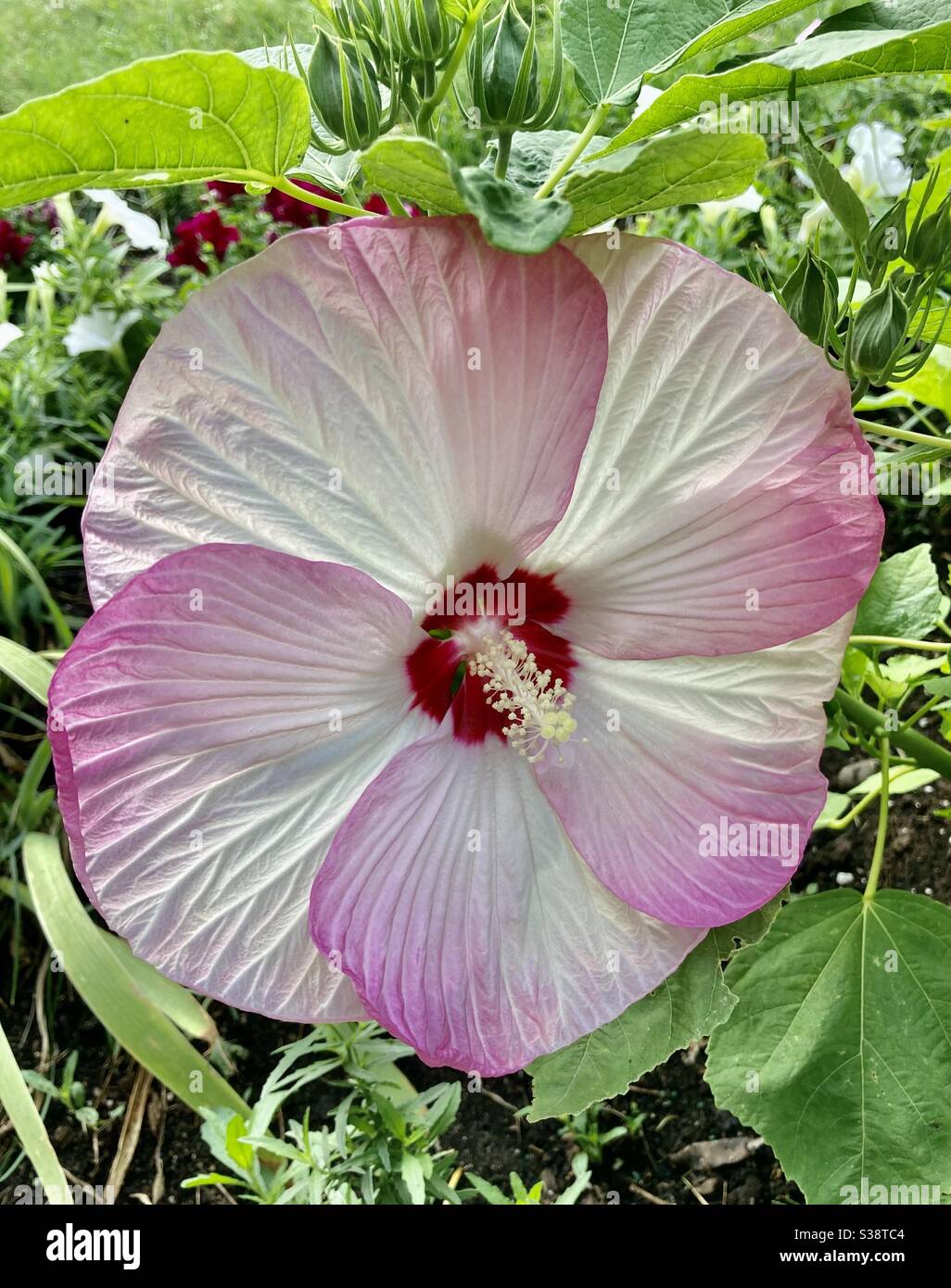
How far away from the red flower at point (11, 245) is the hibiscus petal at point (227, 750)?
189 cm

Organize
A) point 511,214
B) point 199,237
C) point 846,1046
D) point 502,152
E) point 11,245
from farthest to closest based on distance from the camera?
1. point 11,245
2. point 199,237
3. point 846,1046
4. point 502,152
5. point 511,214

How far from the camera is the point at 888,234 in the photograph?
54 centimetres

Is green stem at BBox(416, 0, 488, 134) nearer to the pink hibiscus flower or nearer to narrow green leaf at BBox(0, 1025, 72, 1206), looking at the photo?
the pink hibiscus flower

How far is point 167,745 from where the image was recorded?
0.46 meters

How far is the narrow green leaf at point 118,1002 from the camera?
126 centimetres

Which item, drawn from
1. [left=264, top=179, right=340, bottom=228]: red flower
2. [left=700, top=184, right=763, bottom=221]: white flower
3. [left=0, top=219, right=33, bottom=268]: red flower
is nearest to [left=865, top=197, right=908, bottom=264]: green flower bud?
[left=700, top=184, right=763, bottom=221]: white flower

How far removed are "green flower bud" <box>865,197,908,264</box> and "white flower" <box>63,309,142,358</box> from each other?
1.54 m

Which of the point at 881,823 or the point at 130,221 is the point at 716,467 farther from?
the point at 130,221

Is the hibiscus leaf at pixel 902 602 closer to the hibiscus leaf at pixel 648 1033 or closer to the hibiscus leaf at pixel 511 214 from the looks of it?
the hibiscus leaf at pixel 648 1033

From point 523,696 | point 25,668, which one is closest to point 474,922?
point 523,696

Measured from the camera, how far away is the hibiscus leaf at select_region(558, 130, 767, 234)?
400 mm

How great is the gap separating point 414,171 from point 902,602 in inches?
26.1

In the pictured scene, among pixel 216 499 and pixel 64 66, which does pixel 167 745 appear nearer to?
pixel 216 499
